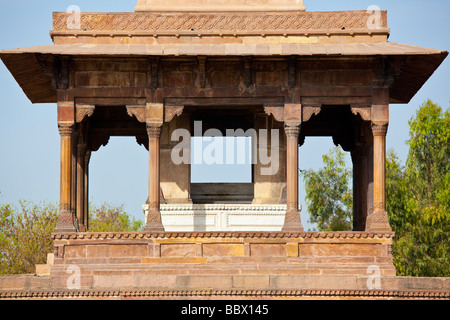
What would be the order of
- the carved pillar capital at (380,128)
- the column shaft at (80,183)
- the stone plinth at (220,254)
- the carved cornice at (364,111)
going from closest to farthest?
1. the stone plinth at (220,254)
2. the carved pillar capital at (380,128)
3. the carved cornice at (364,111)
4. the column shaft at (80,183)

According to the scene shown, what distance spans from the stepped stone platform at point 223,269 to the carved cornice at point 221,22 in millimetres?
4170

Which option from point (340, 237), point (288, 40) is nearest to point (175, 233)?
point (340, 237)

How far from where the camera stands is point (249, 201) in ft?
73.4

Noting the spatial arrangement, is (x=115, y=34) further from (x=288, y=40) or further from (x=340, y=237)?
(x=340, y=237)

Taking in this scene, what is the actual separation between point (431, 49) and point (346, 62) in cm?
172

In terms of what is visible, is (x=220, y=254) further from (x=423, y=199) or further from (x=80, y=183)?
(x=423, y=199)

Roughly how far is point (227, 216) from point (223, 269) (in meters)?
2.56

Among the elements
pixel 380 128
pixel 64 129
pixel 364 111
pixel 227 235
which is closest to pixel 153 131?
pixel 64 129

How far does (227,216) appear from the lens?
21438 mm

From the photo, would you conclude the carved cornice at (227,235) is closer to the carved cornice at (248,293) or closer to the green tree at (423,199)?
the carved cornice at (248,293)

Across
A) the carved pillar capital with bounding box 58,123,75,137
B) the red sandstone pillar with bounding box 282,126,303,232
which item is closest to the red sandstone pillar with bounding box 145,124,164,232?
the carved pillar capital with bounding box 58,123,75,137

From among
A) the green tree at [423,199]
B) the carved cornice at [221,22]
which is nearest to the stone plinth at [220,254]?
the carved cornice at [221,22]

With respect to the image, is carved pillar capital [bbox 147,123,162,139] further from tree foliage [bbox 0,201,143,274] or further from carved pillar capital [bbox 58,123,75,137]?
tree foliage [bbox 0,201,143,274]

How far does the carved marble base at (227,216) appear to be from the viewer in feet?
69.9
